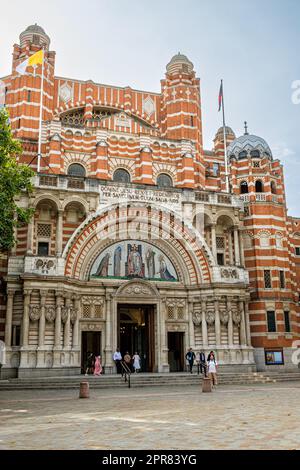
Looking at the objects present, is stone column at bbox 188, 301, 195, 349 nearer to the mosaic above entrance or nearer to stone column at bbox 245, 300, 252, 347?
the mosaic above entrance

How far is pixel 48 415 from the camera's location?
1417 cm

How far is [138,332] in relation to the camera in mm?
34594

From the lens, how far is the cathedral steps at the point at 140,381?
2539 cm

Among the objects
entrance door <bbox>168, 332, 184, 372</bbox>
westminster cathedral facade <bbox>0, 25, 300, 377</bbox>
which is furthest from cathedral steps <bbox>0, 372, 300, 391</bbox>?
entrance door <bbox>168, 332, 184, 372</bbox>

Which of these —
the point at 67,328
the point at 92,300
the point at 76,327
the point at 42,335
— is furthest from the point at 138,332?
the point at 42,335

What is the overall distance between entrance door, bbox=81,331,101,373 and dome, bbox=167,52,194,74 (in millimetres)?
25739

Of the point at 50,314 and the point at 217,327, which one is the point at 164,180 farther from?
the point at 50,314

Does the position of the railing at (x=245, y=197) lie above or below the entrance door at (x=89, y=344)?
above

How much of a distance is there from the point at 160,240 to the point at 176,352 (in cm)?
806

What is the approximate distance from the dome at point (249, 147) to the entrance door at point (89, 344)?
20.2 meters

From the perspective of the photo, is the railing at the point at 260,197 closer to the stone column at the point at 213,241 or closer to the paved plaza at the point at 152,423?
the stone column at the point at 213,241

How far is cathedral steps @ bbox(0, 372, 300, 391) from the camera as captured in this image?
25391 mm

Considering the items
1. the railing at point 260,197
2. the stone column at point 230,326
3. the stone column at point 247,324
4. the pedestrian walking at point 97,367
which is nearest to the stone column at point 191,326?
the stone column at point 230,326

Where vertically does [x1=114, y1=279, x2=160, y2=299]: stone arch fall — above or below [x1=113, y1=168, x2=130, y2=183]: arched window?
below
